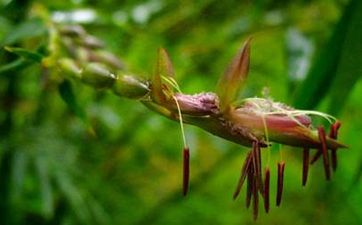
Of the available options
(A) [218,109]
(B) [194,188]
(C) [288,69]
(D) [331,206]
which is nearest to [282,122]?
(A) [218,109]

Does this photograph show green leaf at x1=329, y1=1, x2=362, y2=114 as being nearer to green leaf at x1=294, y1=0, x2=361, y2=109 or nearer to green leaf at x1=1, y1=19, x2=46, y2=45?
green leaf at x1=294, y1=0, x2=361, y2=109

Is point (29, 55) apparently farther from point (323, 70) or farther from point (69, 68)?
point (323, 70)

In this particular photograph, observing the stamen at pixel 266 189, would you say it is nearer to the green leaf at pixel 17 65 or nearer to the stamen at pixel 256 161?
the stamen at pixel 256 161

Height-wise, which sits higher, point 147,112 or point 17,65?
point 17,65

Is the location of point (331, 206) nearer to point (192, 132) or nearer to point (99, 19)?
point (192, 132)

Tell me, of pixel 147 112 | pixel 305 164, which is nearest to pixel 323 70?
pixel 305 164

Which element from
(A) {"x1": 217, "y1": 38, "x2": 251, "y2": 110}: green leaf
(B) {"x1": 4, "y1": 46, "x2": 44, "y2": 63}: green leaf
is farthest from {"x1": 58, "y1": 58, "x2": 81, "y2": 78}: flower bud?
(A) {"x1": 217, "y1": 38, "x2": 251, "y2": 110}: green leaf
